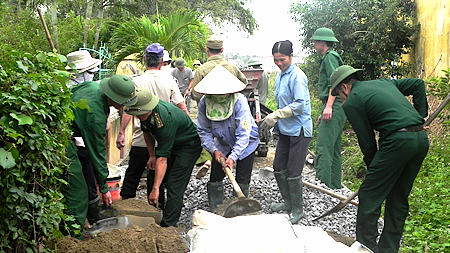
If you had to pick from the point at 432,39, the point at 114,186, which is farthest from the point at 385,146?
the point at 432,39

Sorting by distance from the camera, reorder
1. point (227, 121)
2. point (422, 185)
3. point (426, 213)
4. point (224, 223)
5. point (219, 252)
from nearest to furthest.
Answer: point (219, 252) < point (224, 223) < point (227, 121) < point (426, 213) < point (422, 185)

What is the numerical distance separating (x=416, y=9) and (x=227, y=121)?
872 cm

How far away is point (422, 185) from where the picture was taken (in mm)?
7680

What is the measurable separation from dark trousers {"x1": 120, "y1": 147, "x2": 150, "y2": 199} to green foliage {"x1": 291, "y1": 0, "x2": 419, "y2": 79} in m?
8.44

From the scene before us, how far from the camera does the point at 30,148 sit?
291cm

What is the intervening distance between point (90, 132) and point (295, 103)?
8.05 ft

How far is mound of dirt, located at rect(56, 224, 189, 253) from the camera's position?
3.57 meters

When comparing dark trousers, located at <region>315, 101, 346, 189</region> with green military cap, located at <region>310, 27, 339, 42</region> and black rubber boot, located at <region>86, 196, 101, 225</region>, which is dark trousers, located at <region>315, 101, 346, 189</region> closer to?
green military cap, located at <region>310, 27, 339, 42</region>

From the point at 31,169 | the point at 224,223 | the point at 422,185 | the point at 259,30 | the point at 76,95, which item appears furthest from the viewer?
the point at 259,30

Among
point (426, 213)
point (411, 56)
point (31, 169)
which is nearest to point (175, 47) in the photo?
point (411, 56)

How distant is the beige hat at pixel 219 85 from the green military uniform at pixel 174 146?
1.18 feet

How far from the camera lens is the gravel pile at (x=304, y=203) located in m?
5.86

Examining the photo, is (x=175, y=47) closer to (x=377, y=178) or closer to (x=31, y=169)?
(x=377, y=178)

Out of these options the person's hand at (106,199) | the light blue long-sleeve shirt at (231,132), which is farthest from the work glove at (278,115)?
the person's hand at (106,199)
